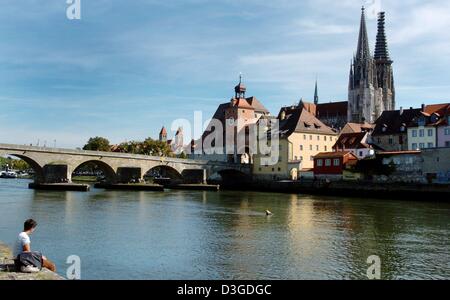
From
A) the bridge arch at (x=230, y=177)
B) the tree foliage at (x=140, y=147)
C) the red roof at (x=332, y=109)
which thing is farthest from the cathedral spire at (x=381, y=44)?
the bridge arch at (x=230, y=177)

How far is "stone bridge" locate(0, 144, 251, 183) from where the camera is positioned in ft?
215

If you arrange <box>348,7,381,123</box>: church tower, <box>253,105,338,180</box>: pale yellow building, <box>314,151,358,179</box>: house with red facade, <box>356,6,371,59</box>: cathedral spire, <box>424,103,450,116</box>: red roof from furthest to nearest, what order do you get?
<box>356,6,371,59</box>: cathedral spire < <box>348,7,381,123</box>: church tower < <box>253,105,338,180</box>: pale yellow building < <box>424,103,450,116</box>: red roof < <box>314,151,358,179</box>: house with red facade

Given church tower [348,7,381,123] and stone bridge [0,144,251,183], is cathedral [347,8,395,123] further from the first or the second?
stone bridge [0,144,251,183]

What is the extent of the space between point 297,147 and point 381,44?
82751mm

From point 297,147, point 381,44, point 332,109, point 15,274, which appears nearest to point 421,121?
point 297,147

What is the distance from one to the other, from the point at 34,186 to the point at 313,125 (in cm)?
4902

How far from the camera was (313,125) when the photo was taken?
294 feet

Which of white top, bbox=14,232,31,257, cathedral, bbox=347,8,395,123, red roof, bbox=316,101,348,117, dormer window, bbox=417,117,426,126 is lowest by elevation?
white top, bbox=14,232,31,257

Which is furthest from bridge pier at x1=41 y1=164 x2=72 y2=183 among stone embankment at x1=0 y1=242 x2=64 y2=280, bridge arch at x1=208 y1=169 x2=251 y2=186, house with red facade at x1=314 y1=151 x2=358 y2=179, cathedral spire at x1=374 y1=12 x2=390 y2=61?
cathedral spire at x1=374 y1=12 x2=390 y2=61

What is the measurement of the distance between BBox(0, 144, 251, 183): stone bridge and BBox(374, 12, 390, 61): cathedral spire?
80970 mm

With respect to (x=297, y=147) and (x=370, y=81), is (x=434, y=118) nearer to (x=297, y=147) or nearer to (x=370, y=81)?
(x=297, y=147)

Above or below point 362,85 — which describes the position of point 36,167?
below

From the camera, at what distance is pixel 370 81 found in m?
144
